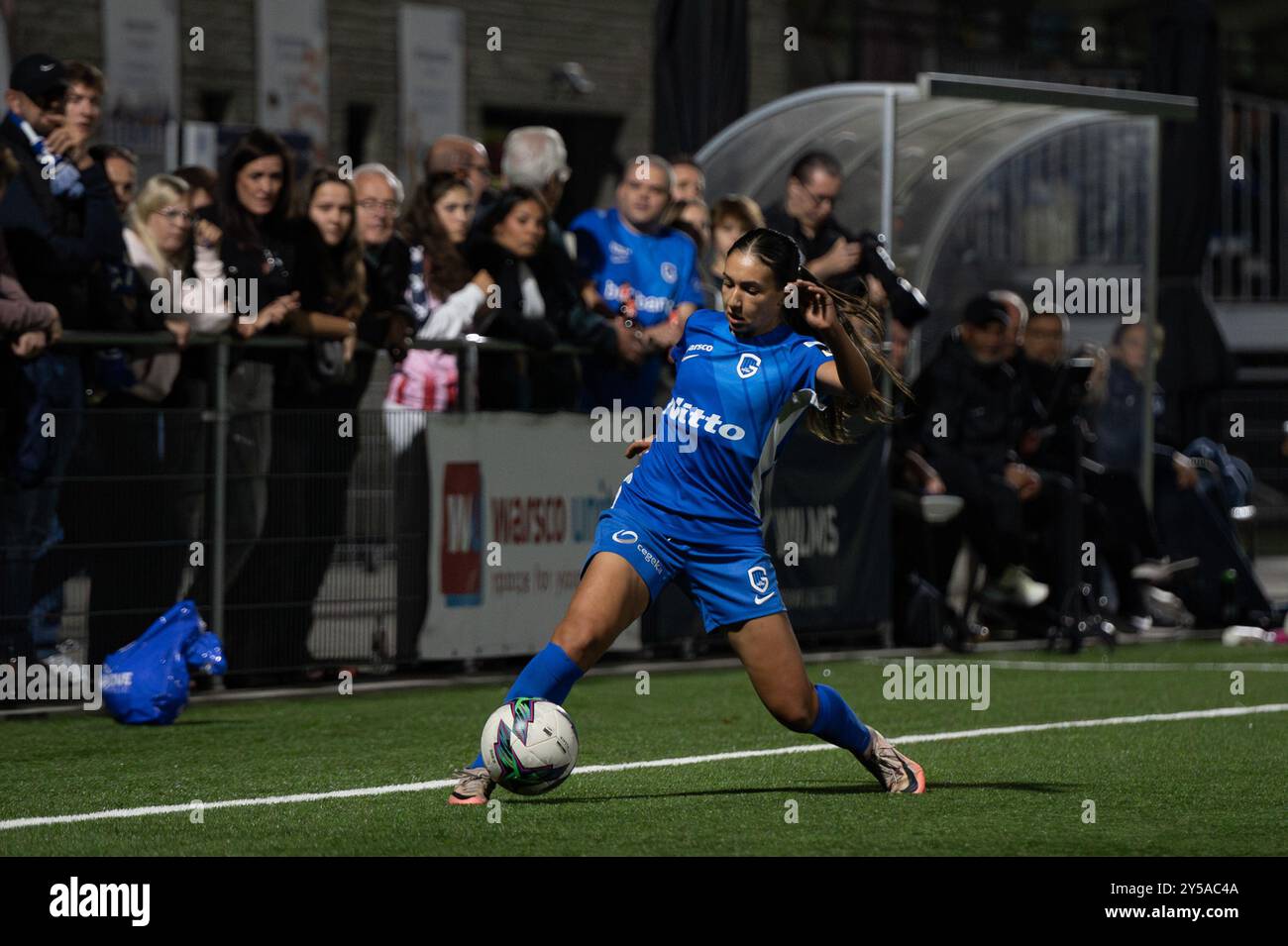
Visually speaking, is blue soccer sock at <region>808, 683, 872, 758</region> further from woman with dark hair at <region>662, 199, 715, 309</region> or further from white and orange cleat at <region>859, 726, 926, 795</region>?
woman with dark hair at <region>662, 199, 715, 309</region>

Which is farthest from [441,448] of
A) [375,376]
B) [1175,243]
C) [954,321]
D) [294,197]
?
[1175,243]

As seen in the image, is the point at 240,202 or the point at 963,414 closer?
the point at 240,202

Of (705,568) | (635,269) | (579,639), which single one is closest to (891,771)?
(705,568)

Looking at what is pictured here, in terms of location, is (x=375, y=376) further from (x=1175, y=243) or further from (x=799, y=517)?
(x=1175, y=243)

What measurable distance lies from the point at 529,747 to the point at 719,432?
1.27 m

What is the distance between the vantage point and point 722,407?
8109mm

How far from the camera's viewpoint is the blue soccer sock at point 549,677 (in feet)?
25.7

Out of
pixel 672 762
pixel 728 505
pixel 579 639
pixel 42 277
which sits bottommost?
pixel 672 762

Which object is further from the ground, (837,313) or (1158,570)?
(837,313)

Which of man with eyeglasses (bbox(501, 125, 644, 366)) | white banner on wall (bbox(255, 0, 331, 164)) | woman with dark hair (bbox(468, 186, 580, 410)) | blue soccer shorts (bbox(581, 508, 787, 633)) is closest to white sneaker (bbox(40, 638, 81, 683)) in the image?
woman with dark hair (bbox(468, 186, 580, 410))

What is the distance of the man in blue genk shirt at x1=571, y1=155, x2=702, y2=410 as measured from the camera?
13.2m

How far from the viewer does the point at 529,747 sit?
7.65 metres

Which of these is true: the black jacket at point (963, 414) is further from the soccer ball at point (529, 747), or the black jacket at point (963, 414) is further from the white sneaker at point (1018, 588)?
the soccer ball at point (529, 747)

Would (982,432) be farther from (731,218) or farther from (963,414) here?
(731,218)
